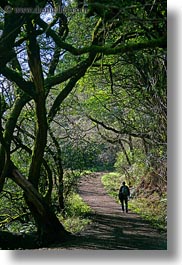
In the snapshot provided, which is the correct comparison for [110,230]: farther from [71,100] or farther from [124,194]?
[71,100]

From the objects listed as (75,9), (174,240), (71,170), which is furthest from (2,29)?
(174,240)

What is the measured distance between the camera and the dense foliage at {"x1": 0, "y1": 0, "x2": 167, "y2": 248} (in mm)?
3402


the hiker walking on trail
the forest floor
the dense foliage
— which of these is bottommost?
the forest floor

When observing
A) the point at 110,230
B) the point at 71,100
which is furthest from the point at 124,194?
the point at 71,100

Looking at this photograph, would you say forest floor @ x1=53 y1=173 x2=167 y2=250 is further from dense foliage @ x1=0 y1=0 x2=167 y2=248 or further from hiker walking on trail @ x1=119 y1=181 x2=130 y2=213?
dense foliage @ x1=0 y1=0 x2=167 y2=248

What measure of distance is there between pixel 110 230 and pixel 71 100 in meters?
1.03

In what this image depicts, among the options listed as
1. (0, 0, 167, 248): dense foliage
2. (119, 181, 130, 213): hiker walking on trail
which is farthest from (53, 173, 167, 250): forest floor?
(0, 0, 167, 248): dense foliage

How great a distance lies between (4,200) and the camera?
3760 mm

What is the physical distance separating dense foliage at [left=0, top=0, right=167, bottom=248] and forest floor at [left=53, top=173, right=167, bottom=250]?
0.18 meters

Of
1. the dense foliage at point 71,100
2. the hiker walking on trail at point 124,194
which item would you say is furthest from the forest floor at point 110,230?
the dense foliage at point 71,100

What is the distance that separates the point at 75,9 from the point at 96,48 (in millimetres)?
320

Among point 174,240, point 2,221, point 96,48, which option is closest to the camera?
point 174,240

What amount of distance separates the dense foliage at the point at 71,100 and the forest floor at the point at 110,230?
0.18 meters

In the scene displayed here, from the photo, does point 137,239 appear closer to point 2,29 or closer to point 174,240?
point 174,240
